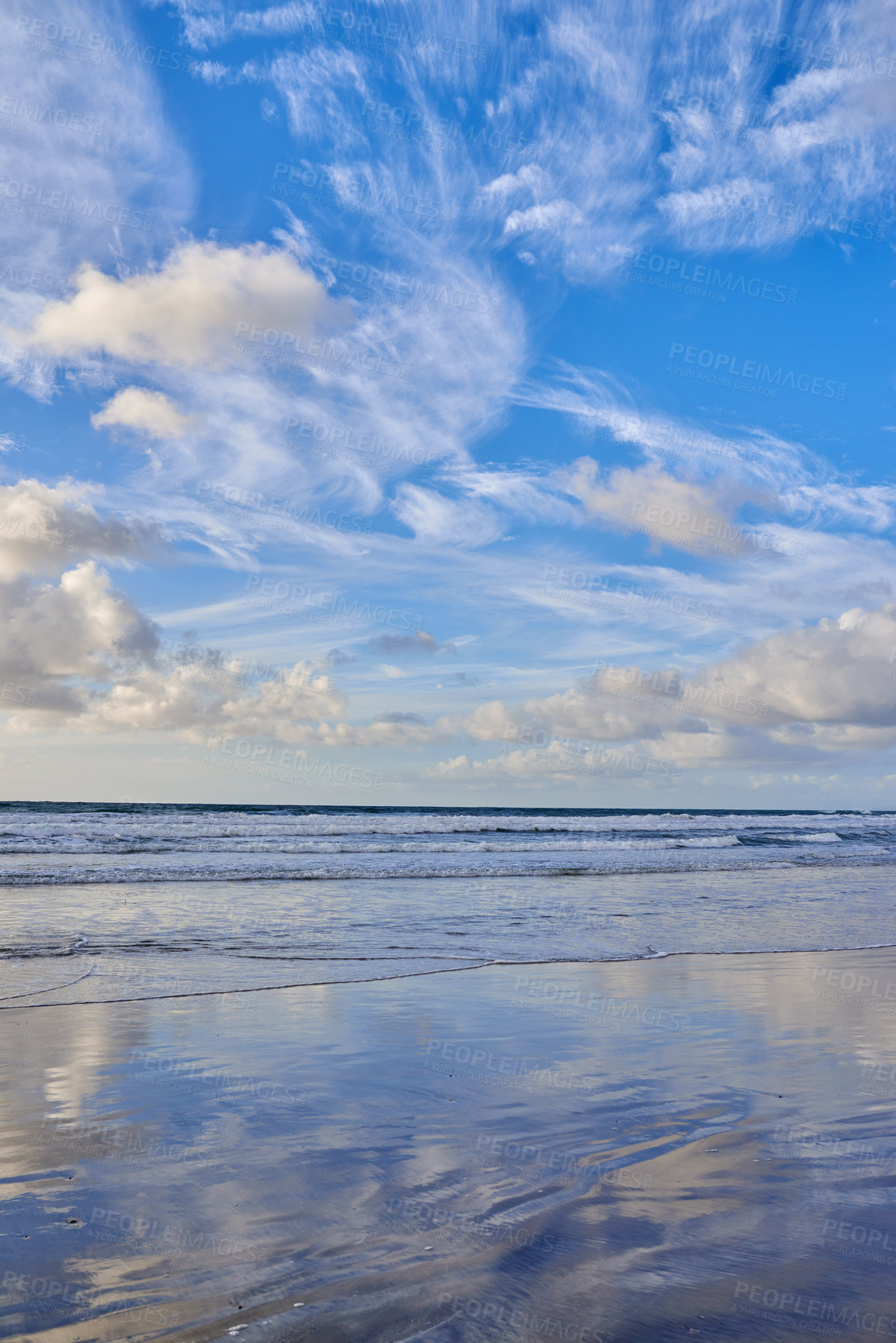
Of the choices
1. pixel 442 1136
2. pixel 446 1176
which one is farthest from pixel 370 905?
pixel 446 1176

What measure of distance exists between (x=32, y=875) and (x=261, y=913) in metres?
8.32

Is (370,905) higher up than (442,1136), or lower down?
lower down

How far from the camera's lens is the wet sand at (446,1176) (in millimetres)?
3020

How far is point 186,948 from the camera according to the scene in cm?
1146

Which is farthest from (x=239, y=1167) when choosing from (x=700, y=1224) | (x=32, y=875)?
(x=32, y=875)

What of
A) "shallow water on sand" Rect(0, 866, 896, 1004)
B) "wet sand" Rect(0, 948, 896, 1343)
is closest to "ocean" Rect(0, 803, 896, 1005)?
"shallow water on sand" Rect(0, 866, 896, 1004)

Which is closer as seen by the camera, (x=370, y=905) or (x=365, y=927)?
(x=365, y=927)

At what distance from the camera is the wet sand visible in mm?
3020

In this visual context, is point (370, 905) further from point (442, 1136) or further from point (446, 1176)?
point (446, 1176)

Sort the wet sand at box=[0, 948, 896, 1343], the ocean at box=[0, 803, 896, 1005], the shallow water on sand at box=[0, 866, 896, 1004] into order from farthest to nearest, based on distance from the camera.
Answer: the ocean at box=[0, 803, 896, 1005] < the shallow water on sand at box=[0, 866, 896, 1004] < the wet sand at box=[0, 948, 896, 1343]

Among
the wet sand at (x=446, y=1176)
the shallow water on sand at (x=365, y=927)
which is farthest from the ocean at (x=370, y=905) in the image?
the wet sand at (x=446, y=1176)

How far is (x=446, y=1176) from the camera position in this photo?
13.7 ft

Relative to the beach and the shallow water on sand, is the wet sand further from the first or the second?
the shallow water on sand

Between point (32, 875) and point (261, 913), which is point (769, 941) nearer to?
point (261, 913)
